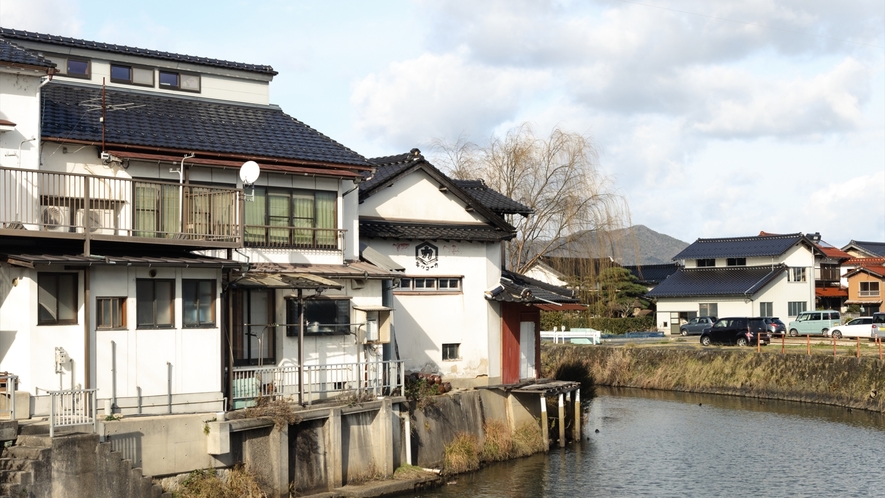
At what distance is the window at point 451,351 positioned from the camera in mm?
30884

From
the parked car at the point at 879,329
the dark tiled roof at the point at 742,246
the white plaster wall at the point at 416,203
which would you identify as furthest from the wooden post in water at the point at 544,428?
the dark tiled roof at the point at 742,246

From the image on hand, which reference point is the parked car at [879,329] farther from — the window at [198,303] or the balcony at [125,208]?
the window at [198,303]

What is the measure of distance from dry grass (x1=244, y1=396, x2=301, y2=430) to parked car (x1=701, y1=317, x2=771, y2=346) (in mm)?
35902

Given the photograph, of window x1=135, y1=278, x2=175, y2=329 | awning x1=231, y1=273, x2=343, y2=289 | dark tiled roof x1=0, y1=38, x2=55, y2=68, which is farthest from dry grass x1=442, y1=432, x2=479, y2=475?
dark tiled roof x1=0, y1=38, x2=55, y2=68

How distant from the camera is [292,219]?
26.6 meters

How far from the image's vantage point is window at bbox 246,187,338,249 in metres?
26.0

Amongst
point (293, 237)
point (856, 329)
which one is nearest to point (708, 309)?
point (856, 329)

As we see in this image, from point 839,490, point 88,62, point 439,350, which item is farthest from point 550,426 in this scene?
point 88,62

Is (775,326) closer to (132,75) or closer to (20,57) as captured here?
(132,75)

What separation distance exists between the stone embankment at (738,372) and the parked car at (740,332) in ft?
9.60

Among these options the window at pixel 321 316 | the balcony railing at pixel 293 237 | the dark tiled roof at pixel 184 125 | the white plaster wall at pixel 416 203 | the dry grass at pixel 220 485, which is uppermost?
the dark tiled roof at pixel 184 125

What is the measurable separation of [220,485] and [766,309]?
54220mm

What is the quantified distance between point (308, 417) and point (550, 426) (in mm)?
12204

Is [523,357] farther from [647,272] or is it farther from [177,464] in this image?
[647,272]
